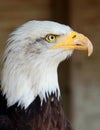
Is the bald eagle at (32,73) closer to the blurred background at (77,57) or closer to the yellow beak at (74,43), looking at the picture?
the yellow beak at (74,43)

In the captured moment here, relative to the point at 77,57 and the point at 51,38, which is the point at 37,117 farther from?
the point at 77,57

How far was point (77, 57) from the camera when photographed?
679cm

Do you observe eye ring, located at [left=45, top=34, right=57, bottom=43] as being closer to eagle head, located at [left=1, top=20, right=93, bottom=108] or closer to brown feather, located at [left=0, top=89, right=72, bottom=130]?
eagle head, located at [left=1, top=20, right=93, bottom=108]

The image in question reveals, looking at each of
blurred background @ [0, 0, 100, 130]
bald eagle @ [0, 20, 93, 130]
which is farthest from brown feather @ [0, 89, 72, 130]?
blurred background @ [0, 0, 100, 130]

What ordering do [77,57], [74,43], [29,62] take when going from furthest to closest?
[77,57], [74,43], [29,62]

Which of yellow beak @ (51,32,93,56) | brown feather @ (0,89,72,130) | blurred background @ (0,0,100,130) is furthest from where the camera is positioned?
blurred background @ (0,0,100,130)

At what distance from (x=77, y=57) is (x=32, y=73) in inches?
110

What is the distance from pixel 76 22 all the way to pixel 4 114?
2807mm

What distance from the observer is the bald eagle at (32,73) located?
13.1 ft

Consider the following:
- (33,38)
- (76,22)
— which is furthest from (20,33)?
(76,22)

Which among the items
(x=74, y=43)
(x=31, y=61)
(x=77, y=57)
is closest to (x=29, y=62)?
(x=31, y=61)

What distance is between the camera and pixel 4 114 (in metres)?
4.01

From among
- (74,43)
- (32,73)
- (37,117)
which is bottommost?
(37,117)

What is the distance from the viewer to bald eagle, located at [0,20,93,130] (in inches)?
157
